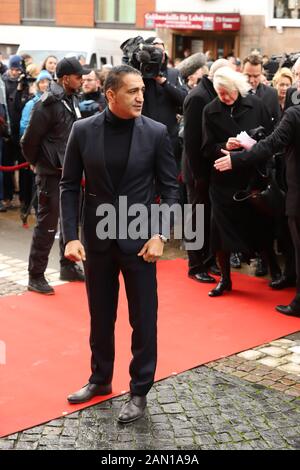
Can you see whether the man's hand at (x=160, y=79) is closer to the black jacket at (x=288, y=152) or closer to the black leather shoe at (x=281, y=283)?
the black jacket at (x=288, y=152)

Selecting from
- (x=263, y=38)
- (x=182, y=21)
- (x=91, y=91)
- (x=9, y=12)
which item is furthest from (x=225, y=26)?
(x=91, y=91)

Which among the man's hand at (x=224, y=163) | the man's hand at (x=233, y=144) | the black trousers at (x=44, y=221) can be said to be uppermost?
the man's hand at (x=233, y=144)

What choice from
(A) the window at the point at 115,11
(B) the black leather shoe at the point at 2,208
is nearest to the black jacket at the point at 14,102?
(B) the black leather shoe at the point at 2,208

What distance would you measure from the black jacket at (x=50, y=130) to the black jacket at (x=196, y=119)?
108 cm

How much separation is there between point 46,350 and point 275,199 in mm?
2646

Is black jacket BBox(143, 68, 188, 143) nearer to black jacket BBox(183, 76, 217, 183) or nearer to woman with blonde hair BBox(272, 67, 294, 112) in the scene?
black jacket BBox(183, 76, 217, 183)

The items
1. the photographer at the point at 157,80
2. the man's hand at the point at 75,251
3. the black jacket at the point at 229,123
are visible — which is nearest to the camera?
the man's hand at the point at 75,251

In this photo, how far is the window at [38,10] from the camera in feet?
96.2

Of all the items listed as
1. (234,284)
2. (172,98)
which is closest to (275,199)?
(234,284)

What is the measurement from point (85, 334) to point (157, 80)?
9.93 feet

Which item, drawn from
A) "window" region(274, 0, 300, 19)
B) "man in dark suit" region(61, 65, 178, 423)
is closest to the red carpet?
"man in dark suit" region(61, 65, 178, 423)

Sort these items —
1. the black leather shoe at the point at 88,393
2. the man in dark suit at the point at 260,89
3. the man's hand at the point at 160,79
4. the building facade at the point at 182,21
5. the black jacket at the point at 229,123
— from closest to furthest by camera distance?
the black leather shoe at the point at 88,393
the black jacket at the point at 229,123
the man in dark suit at the point at 260,89
the man's hand at the point at 160,79
the building facade at the point at 182,21

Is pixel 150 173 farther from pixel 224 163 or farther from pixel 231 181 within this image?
pixel 231 181

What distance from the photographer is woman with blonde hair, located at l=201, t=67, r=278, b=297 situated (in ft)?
23.3
